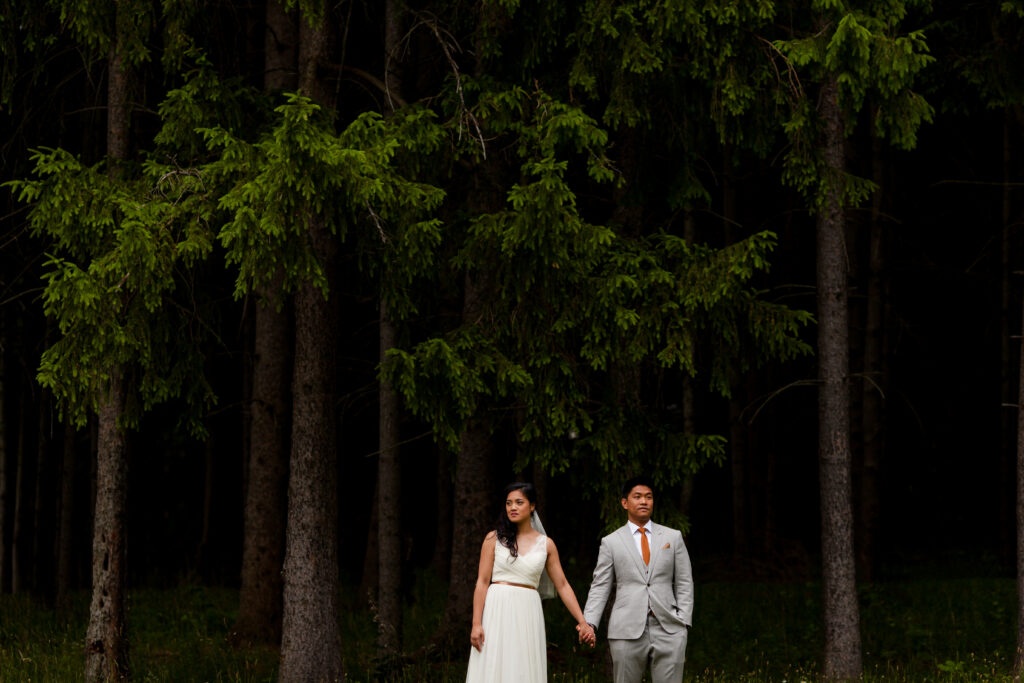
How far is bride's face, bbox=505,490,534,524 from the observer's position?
26.3 feet

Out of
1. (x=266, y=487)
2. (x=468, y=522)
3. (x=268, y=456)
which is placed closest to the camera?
(x=468, y=522)

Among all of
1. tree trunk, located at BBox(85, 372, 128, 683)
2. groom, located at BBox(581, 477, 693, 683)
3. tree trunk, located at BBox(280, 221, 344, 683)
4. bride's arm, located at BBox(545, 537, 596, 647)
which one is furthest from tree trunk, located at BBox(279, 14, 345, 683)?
groom, located at BBox(581, 477, 693, 683)

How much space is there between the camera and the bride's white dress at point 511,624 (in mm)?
8086

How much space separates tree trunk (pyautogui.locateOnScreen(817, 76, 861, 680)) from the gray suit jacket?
516 centimetres

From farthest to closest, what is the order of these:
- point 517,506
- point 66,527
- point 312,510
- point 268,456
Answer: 1. point 66,527
2. point 268,456
3. point 312,510
4. point 517,506

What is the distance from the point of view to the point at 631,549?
8.12 metres

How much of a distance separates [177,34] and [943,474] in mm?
24972

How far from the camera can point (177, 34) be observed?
11398 millimetres

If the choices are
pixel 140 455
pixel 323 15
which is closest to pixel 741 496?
pixel 323 15

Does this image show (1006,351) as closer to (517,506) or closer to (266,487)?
(266,487)

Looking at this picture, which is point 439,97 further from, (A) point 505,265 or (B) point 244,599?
(B) point 244,599

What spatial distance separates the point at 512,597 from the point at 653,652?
41.4 inches

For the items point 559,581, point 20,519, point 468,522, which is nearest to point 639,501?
point 559,581

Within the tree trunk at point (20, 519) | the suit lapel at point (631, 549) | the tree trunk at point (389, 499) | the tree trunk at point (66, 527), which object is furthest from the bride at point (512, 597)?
the tree trunk at point (20, 519)
